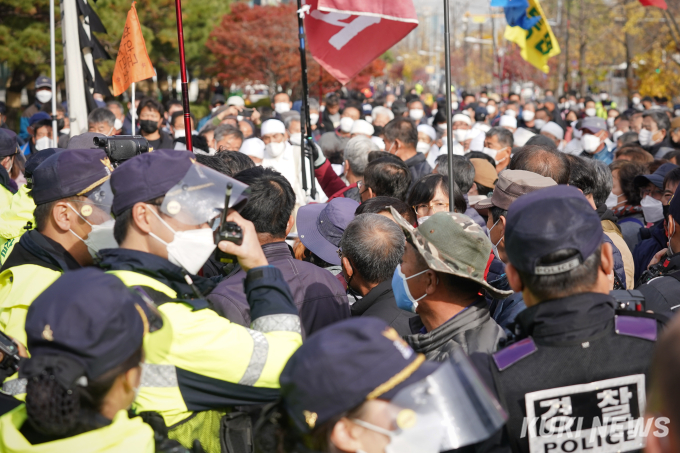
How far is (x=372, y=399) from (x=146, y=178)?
48.0 inches

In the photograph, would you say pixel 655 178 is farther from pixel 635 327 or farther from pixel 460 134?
pixel 460 134

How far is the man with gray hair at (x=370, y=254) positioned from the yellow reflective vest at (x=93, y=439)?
5.68 feet

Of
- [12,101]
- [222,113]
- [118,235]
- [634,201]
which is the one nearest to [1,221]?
[118,235]

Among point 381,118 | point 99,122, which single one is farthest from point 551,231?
point 381,118

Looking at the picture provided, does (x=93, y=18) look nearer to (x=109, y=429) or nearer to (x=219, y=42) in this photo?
(x=109, y=429)

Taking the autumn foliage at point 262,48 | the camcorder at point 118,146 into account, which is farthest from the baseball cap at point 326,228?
the autumn foliage at point 262,48

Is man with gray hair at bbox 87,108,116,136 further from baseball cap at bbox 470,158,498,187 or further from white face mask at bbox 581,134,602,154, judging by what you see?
white face mask at bbox 581,134,602,154

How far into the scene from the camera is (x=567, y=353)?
2012mm

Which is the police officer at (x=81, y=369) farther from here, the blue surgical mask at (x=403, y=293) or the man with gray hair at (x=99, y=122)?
the man with gray hair at (x=99, y=122)

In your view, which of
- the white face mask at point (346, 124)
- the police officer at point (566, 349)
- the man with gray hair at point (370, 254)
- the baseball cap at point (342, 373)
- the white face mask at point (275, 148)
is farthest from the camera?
the white face mask at point (346, 124)

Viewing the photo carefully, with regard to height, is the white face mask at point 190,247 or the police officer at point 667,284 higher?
the white face mask at point 190,247

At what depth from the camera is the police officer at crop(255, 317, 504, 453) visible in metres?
1.56

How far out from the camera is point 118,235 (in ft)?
7.97

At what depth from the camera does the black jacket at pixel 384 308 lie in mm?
3293
